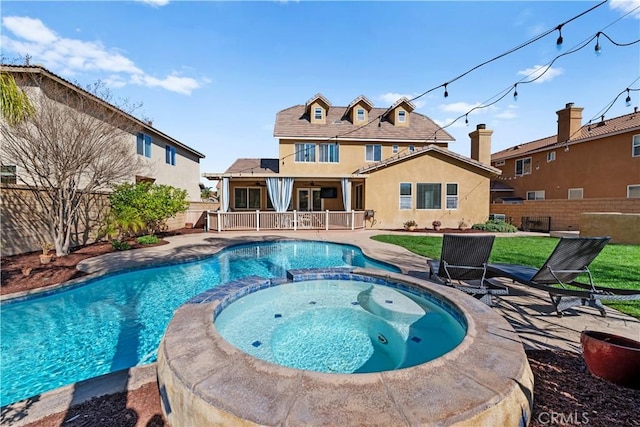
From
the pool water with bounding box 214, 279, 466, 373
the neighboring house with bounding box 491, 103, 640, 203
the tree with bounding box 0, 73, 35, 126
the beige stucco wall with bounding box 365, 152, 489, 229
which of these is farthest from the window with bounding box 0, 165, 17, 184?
the neighboring house with bounding box 491, 103, 640, 203

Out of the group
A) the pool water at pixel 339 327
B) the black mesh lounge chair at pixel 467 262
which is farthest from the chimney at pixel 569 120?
the pool water at pixel 339 327

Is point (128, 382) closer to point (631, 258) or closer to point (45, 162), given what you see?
point (45, 162)

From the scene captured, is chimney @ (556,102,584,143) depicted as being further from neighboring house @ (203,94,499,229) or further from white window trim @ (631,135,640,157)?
neighboring house @ (203,94,499,229)

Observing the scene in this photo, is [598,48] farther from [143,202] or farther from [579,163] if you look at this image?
[579,163]

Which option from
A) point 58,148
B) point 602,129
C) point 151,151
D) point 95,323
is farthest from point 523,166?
point 58,148

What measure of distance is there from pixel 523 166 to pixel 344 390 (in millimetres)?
27767

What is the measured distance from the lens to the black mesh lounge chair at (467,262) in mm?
4527

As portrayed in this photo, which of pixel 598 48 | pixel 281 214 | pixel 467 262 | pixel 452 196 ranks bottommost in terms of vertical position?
pixel 467 262

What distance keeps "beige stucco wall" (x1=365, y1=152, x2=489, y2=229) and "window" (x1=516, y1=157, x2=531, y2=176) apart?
9310 millimetres

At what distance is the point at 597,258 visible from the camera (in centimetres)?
792

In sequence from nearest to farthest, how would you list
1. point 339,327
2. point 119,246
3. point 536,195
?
point 339,327 < point 119,246 < point 536,195

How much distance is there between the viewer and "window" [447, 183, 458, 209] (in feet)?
54.9

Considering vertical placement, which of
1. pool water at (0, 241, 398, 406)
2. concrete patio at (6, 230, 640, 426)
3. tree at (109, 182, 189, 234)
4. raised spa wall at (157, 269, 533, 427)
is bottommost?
pool water at (0, 241, 398, 406)

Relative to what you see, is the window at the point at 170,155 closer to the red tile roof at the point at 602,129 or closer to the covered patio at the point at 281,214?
the covered patio at the point at 281,214
